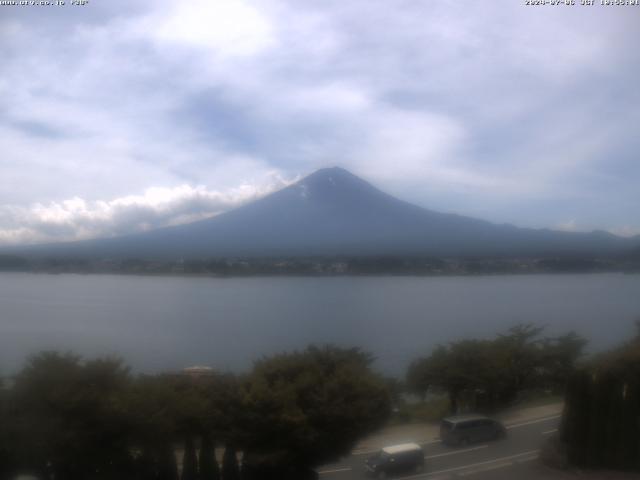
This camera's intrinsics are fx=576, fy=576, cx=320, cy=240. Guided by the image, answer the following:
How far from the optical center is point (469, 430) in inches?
246

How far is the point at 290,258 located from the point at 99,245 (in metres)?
5.14

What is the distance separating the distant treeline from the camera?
1123 centimetres

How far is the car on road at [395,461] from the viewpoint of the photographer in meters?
5.40

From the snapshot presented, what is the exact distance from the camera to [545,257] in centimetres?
1606

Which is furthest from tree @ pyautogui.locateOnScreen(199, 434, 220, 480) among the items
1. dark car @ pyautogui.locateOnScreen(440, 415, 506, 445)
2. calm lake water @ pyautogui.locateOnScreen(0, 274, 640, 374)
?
calm lake water @ pyautogui.locateOnScreen(0, 274, 640, 374)

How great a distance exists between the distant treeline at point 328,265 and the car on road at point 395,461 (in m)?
7.55

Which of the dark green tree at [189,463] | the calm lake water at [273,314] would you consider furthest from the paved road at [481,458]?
the calm lake water at [273,314]

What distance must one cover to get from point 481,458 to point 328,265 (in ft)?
36.4

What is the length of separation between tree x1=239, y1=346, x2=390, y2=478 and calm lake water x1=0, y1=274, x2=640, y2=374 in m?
2.98

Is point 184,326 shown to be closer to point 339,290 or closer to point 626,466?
point 339,290

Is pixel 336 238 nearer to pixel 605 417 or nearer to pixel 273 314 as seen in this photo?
pixel 273 314

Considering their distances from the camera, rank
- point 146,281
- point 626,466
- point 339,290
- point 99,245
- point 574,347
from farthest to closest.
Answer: point 339,290 < point 146,281 < point 99,245 < point 574,347 < point 626,466

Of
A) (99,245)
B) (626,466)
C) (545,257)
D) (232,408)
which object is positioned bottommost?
(626,466)

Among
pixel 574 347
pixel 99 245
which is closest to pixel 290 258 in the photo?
pixel 99 245
